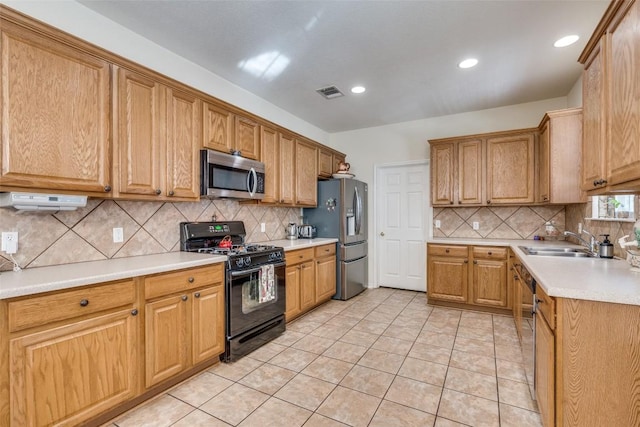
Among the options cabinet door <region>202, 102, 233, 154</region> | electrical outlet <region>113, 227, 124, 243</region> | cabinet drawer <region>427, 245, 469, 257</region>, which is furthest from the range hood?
cabinet drawer <region>427, 245, 469, 257</region>

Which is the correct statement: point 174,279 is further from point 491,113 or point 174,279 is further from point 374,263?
point 491,113

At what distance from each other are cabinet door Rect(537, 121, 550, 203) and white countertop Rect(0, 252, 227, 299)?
11.2 ft

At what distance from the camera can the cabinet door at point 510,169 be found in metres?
3.66

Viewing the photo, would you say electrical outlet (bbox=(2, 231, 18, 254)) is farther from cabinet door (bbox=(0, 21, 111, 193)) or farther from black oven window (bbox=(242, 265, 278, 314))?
black oven window (bbox=(242, 265, 278, 314))

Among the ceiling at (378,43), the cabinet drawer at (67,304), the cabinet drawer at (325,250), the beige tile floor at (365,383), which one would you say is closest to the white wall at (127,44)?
the ceiling at (378,43)

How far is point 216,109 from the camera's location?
9.21 ft

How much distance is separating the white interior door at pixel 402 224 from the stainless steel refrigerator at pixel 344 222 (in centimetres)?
51

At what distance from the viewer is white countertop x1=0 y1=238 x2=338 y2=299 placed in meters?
1.46

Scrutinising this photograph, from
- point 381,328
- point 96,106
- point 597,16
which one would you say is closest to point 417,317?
point 381,328

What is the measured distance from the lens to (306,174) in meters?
4.11

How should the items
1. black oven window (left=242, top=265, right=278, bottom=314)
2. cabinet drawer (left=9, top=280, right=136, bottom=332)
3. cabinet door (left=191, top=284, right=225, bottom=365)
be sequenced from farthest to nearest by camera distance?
1. black oven window (left=242, top=265, right=278, bottom=314)
2. cabinet door (left=191, top=284, right=225, bottom=365)
3. cabinet drawer (left=9, top=280, right=136, bottom=332)

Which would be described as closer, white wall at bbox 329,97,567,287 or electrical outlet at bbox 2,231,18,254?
electrical outlet at bbox 2,231,18,254

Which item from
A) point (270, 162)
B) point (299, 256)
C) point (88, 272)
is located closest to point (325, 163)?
point (270, 162)

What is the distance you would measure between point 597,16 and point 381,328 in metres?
3.19
